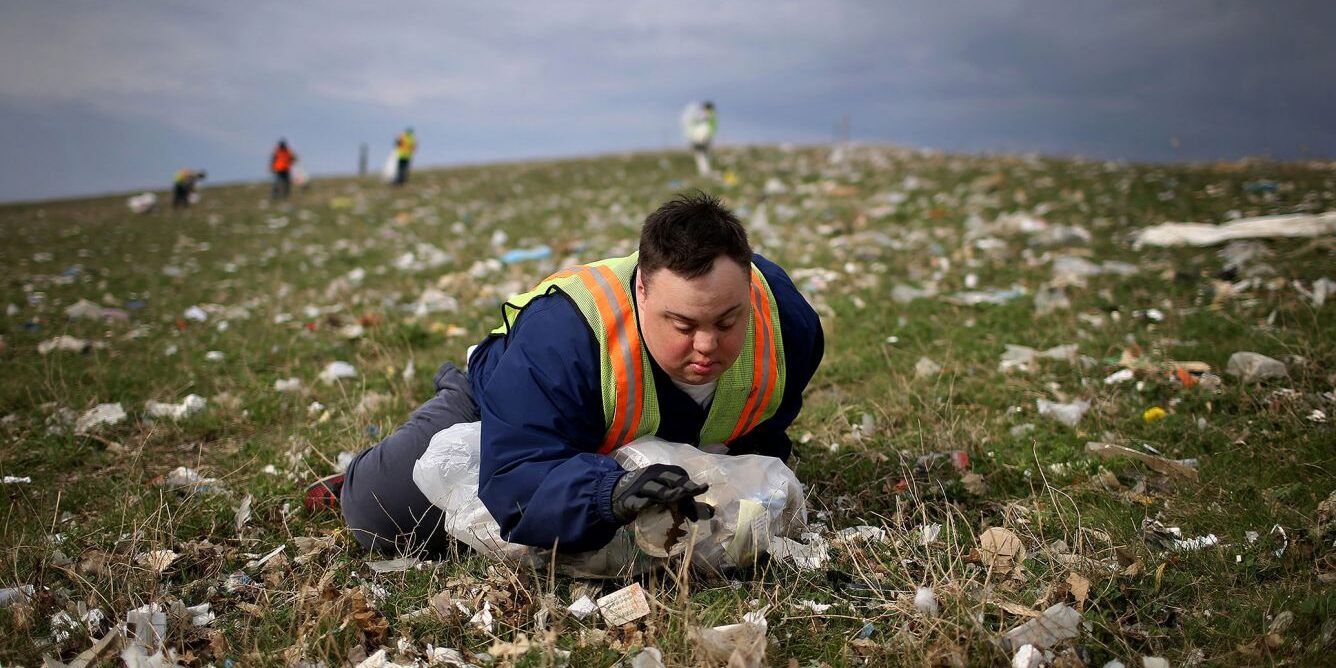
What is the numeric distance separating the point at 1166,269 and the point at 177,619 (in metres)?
6.72

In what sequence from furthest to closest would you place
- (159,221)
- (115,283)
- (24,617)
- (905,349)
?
(159,221) → (115,283) → (905,349) → (24,617)

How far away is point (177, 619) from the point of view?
2354mm

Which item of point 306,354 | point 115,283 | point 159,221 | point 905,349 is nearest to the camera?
point 905,349

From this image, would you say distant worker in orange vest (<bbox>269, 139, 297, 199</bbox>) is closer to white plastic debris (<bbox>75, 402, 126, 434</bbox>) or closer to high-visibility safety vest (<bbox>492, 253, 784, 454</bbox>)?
white plastic debris (<bbox>75, 402, 126, 434</bbox>)

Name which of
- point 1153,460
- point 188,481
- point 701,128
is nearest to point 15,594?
point 188,481

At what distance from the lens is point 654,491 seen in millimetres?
2064

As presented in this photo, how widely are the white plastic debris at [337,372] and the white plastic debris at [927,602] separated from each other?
12.5 feet

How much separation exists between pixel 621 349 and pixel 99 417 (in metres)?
3.47

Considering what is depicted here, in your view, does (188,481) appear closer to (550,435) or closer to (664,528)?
(550,435)

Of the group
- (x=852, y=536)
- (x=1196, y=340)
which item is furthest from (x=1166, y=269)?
(x=852, y=536)

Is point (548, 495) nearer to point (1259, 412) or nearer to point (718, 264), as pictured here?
point (718, 264)

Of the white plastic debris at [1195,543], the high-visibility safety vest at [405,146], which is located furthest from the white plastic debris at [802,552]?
the high-visibility safety vest at [405,146]

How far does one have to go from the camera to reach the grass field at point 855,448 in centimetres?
222

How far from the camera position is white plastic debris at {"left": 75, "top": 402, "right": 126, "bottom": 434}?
13.5 feet
